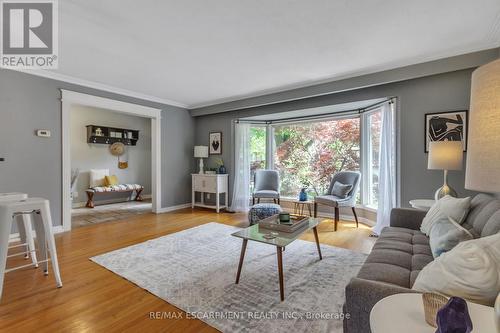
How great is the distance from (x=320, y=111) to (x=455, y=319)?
425 cm

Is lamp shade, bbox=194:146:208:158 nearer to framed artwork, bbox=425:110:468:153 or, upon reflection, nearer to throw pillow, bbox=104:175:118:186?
throw pillow, bbox=104:175:118:186

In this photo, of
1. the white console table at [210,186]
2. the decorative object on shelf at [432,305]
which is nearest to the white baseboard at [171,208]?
the white console table at [210,186]

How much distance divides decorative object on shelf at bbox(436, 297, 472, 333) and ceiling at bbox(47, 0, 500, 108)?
6.82 feet

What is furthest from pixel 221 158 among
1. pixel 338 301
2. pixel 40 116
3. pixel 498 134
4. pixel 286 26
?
pixel 498 134

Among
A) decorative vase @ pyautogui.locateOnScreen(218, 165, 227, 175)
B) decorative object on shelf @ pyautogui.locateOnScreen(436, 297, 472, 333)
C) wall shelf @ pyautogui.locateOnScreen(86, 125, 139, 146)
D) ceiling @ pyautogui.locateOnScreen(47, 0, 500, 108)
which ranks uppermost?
→ ceiling @ pyautogui.locateOnScreen(47, 0, 500, 108)

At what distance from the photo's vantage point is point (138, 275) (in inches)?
89.0

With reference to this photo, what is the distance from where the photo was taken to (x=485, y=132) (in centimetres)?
62

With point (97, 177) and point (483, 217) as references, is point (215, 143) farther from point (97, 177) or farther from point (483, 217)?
point (483, 217)

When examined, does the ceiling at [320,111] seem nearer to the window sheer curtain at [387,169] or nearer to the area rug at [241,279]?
the window sheer curtain at [387,169]

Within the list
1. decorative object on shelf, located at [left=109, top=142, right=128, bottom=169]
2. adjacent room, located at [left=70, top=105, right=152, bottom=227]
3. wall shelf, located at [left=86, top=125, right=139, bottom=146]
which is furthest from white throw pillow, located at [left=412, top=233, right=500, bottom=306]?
decorative object on shelf, located at [left=109, top=142, right=128, bottom=169]

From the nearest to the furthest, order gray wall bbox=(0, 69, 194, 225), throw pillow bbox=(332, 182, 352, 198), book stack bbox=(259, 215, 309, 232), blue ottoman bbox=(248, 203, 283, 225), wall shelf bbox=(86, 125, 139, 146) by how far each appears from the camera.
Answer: book stack bbox=(259, 215, 309, 232) → gray wall bbox=(0, 69, 194, 225) → blue ottoman bbox=(248, 203, 283, 225) → throw pillow bbox=(332, 182, 352, 198) → wall shelf bbox=(86, 125, 139, 146)

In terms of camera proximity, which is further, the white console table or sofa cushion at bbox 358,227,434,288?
the white console table

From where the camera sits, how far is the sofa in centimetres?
104

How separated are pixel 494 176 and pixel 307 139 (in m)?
4.56
